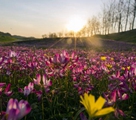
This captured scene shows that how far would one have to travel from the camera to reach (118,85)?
2.14m

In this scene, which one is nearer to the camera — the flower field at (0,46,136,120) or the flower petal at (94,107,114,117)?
the flower petal at (94,107,114,117)

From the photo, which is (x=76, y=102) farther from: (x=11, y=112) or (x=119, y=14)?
(x=119, y=14)

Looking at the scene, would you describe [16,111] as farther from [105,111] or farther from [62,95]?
[62,95]

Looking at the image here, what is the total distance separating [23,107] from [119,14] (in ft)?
248

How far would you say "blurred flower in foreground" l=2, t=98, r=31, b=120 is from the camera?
0.98m

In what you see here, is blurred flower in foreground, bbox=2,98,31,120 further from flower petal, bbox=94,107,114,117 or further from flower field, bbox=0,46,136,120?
flower petal, bbox=94,107,114,117

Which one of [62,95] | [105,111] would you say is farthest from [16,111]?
[62,95]

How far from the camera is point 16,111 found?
99 centimetres


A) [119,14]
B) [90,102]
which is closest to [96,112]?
[90,102]

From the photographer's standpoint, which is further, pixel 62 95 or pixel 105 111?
pixel 62 95

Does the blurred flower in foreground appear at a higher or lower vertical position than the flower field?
higher

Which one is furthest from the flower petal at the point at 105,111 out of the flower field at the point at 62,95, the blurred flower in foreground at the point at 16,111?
the blurred flower in foreground at the point at 16,111

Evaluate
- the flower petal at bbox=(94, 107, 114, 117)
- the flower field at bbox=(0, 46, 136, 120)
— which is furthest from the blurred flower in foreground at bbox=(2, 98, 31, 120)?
the flower petal at bbox=(94, 107, 114, 117)

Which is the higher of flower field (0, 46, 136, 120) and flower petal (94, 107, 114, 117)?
flower petal (94, 107, 114, 117)
